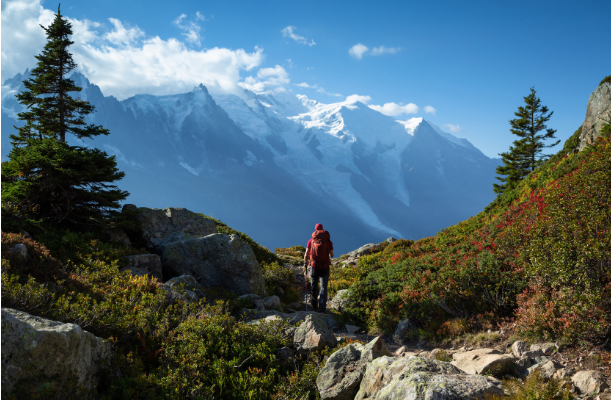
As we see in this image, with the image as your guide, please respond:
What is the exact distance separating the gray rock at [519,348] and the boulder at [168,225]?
12.3 metres

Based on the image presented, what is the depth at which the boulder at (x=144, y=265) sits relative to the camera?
10189 mm

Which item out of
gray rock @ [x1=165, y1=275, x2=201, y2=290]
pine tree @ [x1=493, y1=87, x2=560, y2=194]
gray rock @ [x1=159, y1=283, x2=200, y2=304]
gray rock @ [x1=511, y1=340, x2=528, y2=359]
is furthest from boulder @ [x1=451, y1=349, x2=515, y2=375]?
pine tree @ [x1=493, y1=87, x2=560, y2=194]

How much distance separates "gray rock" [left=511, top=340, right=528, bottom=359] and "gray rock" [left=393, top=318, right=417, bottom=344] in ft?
9.35

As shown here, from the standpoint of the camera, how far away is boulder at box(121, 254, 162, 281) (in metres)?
10.2

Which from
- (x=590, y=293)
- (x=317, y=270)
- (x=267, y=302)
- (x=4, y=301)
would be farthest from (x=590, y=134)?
(x=4, y=301)

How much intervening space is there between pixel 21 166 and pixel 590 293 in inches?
677

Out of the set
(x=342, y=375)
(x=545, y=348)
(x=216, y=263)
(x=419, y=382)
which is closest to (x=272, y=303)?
(x=216, y=263)

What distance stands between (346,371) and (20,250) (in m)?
8.32

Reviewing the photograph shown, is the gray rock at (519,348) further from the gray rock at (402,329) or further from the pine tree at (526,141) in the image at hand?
the pine tree at (526,141)

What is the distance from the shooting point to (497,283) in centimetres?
884

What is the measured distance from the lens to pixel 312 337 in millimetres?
6637

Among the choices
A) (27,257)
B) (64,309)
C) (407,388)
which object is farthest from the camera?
(27,257)

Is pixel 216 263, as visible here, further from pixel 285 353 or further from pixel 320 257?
pixel 285 353

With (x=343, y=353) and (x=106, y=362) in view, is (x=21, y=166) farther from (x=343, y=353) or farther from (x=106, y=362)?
(x=343, y=353)
